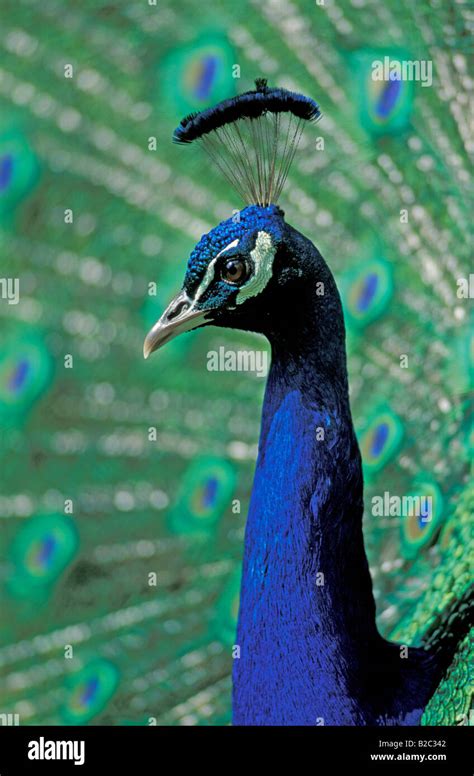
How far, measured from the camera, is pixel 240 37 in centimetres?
192

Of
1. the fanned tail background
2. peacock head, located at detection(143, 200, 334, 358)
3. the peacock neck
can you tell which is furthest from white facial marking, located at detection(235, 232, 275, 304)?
the fanned tail background

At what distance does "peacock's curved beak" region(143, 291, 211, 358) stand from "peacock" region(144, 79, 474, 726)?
0.10ft

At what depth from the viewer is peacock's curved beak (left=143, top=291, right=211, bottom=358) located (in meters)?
1.42

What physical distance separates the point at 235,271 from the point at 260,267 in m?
0.04

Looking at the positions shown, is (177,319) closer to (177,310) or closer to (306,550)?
(177,310)

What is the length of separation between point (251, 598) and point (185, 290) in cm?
49

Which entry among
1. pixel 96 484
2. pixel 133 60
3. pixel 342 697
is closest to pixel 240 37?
pixel 133 60

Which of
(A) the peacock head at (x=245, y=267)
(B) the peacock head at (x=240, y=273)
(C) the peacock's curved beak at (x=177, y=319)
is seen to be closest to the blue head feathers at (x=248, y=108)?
(A) the peacock head at (x=245, y=267)

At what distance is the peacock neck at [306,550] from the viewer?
5.02 ft
